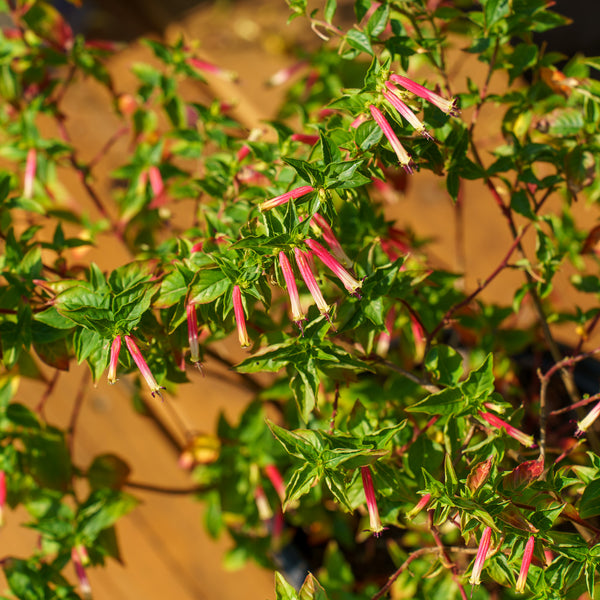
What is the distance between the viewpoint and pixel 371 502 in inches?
25.5

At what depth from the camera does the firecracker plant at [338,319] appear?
24.1 inches

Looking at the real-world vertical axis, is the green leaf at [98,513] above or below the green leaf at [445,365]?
below

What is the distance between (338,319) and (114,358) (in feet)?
0.83

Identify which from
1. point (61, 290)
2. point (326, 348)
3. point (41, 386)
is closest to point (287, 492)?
point (326, 348)

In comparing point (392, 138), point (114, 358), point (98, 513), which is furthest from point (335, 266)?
point (98, 513)

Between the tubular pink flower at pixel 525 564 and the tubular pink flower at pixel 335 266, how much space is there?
0.95ft

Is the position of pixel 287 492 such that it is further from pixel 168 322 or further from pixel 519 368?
pixel 519 368

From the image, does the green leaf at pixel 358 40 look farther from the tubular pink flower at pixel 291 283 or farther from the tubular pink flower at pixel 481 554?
the tubular pink flower at pixel 481 554

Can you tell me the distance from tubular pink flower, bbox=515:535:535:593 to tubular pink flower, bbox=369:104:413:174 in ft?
1.24

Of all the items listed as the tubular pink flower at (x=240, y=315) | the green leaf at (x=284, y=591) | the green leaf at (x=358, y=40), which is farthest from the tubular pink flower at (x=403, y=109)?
the green leaf at (x=284, y=591)

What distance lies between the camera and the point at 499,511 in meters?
0.58

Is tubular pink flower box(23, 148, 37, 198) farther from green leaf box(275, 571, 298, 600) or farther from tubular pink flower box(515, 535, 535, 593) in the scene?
tubular pink flower box(515, 535, 535, 593)

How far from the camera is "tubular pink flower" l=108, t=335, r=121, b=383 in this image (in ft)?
1.96

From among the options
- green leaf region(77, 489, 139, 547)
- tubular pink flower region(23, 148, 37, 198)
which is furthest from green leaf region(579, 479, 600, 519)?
tubular pink flower region(23, 148, 37, 198)
